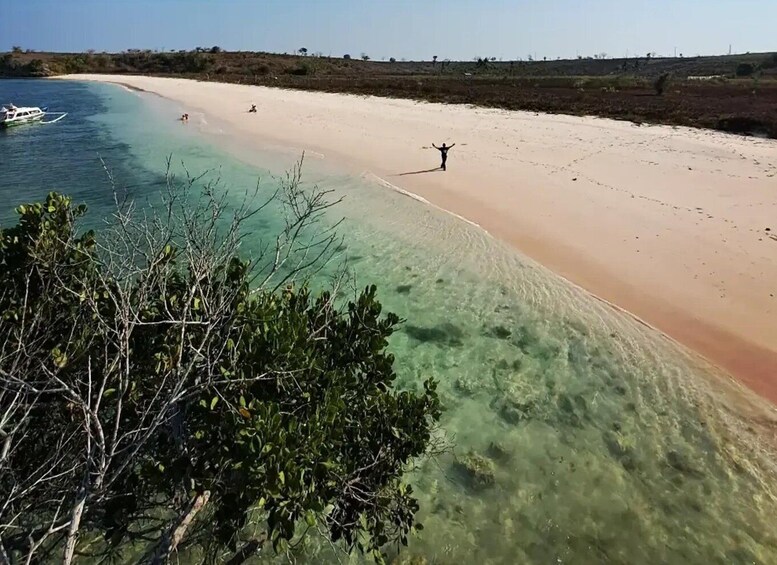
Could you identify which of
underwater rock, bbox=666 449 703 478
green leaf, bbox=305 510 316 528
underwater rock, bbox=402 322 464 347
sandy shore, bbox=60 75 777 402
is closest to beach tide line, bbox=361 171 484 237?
sandy shore, bbox=60 75 777 402

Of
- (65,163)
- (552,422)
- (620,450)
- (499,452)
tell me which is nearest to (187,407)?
(499,452)

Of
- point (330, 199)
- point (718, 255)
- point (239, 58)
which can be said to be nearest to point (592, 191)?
point (718, 255)

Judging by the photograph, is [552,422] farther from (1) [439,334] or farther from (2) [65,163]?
(2) [65,163]

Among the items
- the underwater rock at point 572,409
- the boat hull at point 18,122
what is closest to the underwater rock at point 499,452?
the underwater rock at point 572,409

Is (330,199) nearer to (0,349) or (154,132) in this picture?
(0,349)

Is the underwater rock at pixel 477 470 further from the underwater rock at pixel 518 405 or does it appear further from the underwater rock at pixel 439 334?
the underwater rock at pixel 439 334

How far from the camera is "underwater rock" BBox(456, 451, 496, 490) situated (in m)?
7.93

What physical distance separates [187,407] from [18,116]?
47.5 m

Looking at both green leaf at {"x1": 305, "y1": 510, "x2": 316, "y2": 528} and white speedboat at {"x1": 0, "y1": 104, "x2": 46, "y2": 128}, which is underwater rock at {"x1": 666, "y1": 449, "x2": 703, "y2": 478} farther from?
white speedboat at {"x1": 0, "y1": 104, "x2": 46, "y2": 128}

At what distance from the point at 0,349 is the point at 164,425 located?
1.95 meters

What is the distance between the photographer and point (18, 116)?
4091cm

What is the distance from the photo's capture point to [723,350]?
1075cm

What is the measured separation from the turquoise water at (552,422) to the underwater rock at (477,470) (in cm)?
3

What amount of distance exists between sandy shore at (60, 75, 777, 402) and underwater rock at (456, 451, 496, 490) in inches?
224
